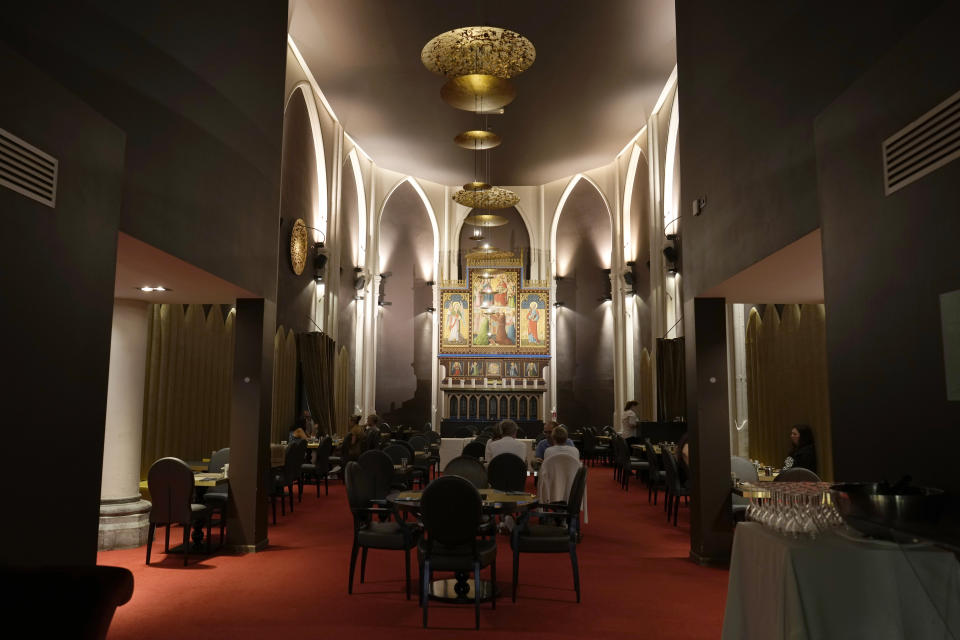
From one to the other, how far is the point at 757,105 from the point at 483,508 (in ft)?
11.6

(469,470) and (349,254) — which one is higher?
(349,254)

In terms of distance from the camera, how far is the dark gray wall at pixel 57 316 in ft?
10.1

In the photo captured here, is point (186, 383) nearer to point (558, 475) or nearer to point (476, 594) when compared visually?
point (558, 475)

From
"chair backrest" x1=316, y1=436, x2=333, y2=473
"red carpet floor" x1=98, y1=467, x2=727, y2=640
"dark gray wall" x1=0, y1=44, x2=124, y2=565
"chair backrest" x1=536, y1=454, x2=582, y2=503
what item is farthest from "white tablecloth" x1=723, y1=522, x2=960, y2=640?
"chair backrest" x1=316, y1=436, x2=333, y2=473

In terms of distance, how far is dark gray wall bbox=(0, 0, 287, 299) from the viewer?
413 cm

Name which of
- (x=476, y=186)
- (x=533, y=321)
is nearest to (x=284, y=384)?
(x=476, y=186)

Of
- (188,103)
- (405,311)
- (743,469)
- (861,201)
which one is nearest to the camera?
(861,201)

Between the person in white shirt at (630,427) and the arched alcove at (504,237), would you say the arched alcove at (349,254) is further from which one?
the person in white shirt at (630,427)

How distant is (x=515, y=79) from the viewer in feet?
40.9

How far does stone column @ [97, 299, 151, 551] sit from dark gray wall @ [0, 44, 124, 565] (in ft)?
12.0

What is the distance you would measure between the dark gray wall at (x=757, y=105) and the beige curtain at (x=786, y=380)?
220cm

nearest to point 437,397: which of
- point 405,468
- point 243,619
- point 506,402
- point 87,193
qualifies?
point 506,402

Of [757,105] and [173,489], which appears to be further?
[173,489]

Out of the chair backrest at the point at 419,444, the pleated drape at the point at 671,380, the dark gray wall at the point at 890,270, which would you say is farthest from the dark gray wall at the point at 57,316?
the pleated drape at the point at 671,380
